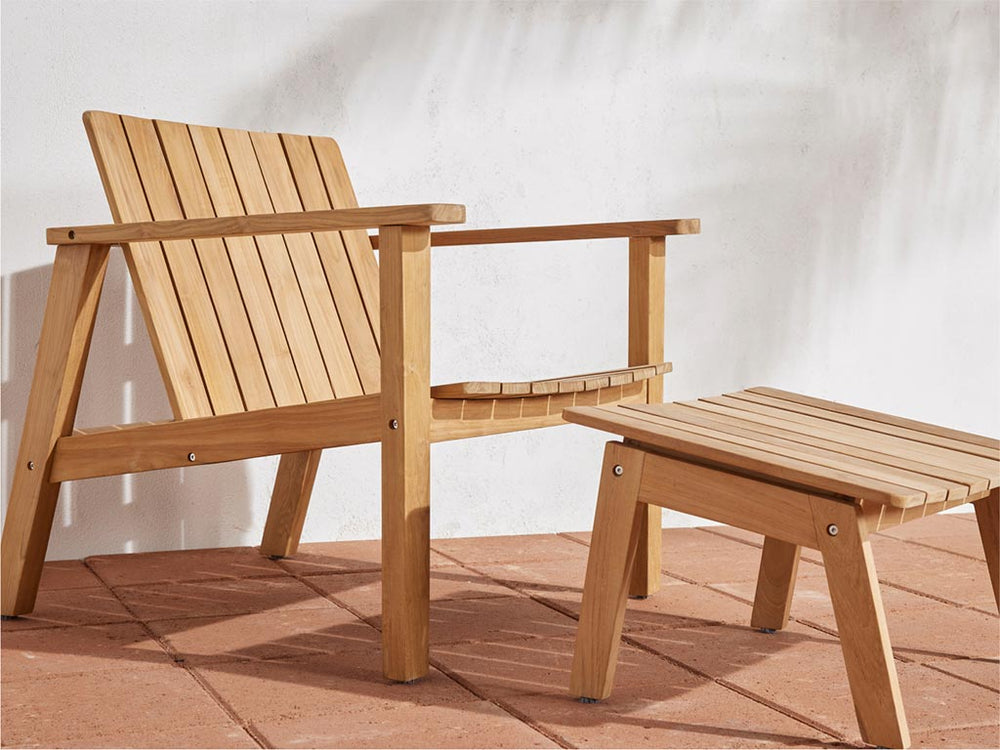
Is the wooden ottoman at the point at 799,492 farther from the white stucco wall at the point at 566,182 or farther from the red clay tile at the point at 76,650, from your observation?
the white stucco wall at the point at 566,182

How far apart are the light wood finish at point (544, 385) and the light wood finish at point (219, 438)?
0.14 metres

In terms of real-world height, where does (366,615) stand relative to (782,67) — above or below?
below

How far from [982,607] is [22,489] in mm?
2028

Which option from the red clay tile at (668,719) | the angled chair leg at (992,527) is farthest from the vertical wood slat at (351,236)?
the angled chair leg at (992,527)

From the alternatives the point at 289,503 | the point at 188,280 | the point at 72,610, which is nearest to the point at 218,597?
the point at 72,610

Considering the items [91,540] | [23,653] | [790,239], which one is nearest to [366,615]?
[23,653]

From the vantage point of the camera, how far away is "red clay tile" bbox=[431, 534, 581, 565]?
3.18 metres

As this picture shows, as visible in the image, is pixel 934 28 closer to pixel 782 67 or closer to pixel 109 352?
pixel 782 67

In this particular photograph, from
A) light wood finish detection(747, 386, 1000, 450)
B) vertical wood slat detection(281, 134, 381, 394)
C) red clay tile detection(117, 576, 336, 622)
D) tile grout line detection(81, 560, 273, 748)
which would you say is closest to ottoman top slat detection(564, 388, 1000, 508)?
light wood finish detection(747, 386, 1000, 450)

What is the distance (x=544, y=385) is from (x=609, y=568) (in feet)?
1.37

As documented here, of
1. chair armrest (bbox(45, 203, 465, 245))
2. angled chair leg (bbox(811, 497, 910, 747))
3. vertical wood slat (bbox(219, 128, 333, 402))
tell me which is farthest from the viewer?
vertical wood slat (bbox(219, 128, 333, 402))

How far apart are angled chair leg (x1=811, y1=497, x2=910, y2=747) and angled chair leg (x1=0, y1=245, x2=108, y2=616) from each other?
149 centimetres

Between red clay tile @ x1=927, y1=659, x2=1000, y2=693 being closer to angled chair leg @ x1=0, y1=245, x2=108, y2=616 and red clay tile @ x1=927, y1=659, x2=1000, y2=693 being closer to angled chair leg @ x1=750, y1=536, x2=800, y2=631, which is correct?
angled chair leg @ x1=750, y1=536, x2=800, y2=631

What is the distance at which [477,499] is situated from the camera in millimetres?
3475
